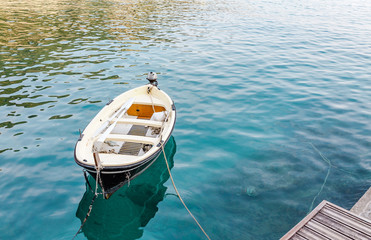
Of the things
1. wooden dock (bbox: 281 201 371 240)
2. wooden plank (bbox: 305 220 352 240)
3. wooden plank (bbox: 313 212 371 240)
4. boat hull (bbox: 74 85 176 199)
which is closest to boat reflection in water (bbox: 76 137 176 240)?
boat hull (bbox: 74 85 176 199)

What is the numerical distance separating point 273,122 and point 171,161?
593 cm

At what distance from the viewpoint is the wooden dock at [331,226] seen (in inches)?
259

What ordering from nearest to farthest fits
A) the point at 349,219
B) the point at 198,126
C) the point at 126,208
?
the point at 349,219
the point at 126,208
the point at 198,126

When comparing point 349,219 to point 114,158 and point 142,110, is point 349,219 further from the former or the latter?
point 142,110

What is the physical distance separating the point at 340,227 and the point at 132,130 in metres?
8.29

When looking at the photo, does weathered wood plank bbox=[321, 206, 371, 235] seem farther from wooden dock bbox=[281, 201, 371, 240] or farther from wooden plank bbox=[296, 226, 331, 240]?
wooden plank bbox=[296, 226, 331, 240]

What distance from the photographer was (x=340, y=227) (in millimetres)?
6824

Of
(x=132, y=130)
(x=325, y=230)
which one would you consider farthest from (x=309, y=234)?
(x=132, y=130)

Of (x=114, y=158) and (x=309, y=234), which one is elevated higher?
(x=114, y=158)

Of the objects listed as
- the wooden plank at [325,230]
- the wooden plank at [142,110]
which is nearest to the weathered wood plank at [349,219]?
the wooden plank at [325,230]

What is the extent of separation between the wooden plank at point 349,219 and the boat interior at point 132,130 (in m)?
5.80

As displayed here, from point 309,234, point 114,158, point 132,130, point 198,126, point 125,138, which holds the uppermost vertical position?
point 125,138

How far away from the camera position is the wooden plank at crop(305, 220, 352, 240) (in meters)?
6.54

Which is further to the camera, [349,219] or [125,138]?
[125,138]
